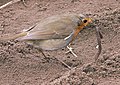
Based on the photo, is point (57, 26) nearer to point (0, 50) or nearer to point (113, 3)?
point (0, 50)

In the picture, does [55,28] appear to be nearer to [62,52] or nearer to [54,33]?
[54,33]

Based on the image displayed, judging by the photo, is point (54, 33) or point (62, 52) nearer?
point (54, 33)

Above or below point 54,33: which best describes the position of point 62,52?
Answer: below

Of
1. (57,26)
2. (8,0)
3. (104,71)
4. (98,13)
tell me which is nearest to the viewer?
(104,71)

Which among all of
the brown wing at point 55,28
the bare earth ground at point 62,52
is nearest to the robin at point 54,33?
the brown wing at point 55,28

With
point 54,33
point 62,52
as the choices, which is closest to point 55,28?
point 54,33

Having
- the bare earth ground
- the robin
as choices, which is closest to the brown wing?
the robin

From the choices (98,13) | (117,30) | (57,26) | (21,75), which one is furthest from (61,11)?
(21,75)
